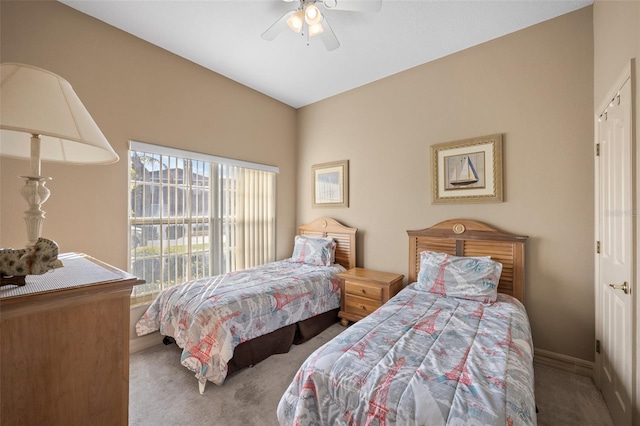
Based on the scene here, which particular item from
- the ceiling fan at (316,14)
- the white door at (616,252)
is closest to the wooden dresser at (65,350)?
the ceiling fan at (316,14)

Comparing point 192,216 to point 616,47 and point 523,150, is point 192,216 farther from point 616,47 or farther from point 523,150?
point 616,47

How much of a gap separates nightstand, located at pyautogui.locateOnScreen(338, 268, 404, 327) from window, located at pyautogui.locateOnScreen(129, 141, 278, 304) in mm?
1371

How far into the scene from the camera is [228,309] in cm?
208

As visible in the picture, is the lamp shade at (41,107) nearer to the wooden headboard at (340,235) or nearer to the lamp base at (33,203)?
the lamp base at (33,203)

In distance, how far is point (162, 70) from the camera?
2.75 metres

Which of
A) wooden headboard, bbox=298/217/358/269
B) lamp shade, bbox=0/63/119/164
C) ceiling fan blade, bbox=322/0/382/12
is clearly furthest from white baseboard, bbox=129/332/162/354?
ceiling fan blade, bbox=322/0/382/12

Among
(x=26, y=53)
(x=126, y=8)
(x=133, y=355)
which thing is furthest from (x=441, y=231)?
(x=26, y=53)

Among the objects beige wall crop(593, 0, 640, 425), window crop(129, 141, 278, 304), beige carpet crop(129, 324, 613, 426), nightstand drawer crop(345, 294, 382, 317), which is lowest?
beige carpet crop(129, 324, 613, 426)

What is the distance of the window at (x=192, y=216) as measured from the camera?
2.66 m

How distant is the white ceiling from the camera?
2.18 meters

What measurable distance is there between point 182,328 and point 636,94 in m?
3.26

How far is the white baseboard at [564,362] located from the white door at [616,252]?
153 millimetres

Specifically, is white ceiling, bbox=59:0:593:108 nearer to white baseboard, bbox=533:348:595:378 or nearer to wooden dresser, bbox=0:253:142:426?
wooden dresser, bbox=0:253:142:426

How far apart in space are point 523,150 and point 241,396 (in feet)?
10.3
